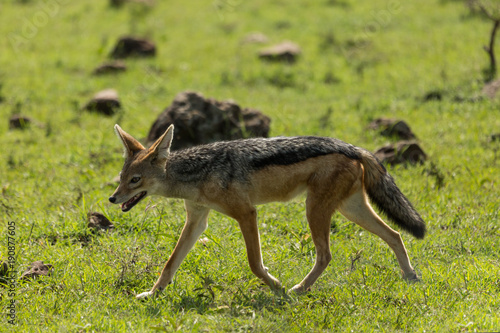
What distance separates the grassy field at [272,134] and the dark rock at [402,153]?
195 mm

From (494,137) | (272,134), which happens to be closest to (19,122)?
(272,134)

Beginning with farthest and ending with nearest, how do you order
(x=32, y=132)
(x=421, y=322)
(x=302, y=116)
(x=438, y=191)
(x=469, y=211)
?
(x=302, y=116)
(x=32, y=132)
(x=438, y=191)
(x=469, y=211)
(x=421, y=322)

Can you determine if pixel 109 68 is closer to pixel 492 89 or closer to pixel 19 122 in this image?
pixel 19 122

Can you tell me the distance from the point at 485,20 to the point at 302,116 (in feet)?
27.7

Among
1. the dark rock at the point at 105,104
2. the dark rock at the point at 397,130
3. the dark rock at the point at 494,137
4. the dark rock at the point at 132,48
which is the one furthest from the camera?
the dark rock at the point at 132,48

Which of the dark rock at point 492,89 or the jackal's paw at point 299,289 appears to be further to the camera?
the dark rock at point 492,89

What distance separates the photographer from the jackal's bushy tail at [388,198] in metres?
6.29

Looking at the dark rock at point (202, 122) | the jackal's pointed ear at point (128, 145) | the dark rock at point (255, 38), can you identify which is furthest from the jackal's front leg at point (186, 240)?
the dark rock at point (255, 38)

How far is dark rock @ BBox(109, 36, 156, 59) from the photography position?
16344mm

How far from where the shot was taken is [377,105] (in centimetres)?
1283

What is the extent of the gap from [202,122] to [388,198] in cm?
498

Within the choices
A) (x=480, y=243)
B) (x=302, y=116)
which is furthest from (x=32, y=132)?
(x=480, y=243)

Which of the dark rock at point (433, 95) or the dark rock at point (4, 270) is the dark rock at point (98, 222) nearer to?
the dark rock at point (4, 270)

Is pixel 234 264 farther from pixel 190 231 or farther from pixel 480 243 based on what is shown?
pixel 480 243
